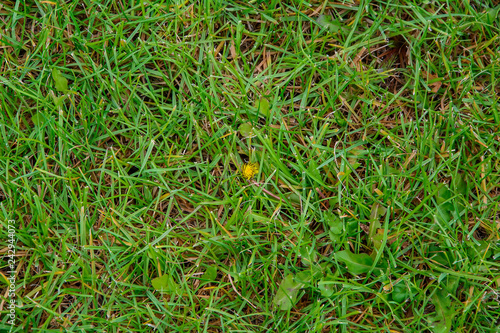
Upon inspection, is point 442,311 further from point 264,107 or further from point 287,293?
point 264,107

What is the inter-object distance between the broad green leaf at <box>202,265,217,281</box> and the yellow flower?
542mm

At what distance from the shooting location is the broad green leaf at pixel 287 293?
2.25 meters

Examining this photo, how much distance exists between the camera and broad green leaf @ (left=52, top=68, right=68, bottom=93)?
2.48 meters

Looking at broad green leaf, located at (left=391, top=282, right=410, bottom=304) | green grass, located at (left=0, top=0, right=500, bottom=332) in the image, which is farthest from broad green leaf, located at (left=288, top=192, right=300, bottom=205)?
broad green leaf, located at (left=391, top=282, right=410, bottom=304)

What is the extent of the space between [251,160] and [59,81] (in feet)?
4.09

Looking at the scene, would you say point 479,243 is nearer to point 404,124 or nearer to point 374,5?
point 404,124

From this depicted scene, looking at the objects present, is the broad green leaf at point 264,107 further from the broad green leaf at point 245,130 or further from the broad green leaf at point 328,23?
the broad green leaf at point 328,23

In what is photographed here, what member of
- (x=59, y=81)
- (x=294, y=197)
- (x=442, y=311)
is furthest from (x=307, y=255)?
(x=59, y=81)

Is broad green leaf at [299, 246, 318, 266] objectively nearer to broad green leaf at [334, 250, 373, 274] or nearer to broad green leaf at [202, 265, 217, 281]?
broad green leaf at [334, 250, 373, 274]

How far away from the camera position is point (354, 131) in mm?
2457

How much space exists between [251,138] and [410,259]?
113 cm

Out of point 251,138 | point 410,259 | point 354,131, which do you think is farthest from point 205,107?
point 410,259

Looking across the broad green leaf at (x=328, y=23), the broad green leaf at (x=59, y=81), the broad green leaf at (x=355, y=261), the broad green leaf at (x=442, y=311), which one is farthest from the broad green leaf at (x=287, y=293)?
the broad green leaf at (x=59, y=81)

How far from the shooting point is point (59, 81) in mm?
2480
